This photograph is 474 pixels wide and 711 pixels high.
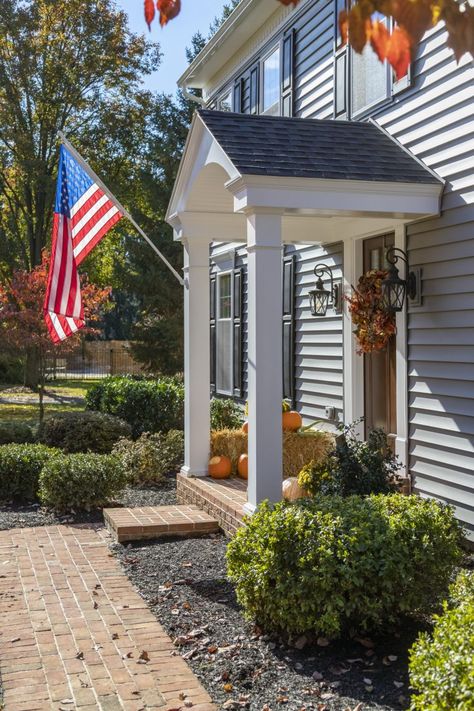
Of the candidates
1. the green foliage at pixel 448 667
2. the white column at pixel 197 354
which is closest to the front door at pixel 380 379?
the white column at pixel 197 354

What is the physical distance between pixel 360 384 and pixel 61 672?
4.77 meters

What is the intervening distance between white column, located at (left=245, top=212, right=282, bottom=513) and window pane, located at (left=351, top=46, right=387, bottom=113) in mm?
2401

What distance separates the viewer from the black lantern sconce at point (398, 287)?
6.62 m

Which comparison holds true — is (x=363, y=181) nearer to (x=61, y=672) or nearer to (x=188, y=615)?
(x=188, y=615)

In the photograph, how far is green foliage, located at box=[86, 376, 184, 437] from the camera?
12719mm

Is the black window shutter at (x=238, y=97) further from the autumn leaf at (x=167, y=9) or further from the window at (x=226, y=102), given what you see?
the autumn leaf at (x=167, y=9)

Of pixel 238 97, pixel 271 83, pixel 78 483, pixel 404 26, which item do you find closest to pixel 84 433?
pixel 78 483

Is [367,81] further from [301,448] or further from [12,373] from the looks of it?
[12,373]

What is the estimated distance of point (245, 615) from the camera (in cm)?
457

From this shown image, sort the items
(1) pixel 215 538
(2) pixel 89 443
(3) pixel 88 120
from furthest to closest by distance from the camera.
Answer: (3) pixel 88 120, (2) pixel 89 443, (1) pixel 215 538

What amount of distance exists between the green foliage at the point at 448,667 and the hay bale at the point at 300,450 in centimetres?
470

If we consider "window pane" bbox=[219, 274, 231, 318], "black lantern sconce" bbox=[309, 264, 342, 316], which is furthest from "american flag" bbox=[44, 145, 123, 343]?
"window pane" bbox=[219, 274, 231, 318]

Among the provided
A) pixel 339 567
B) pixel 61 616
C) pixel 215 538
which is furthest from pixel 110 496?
pixel 339 567

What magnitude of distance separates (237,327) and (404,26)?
33.2ft
